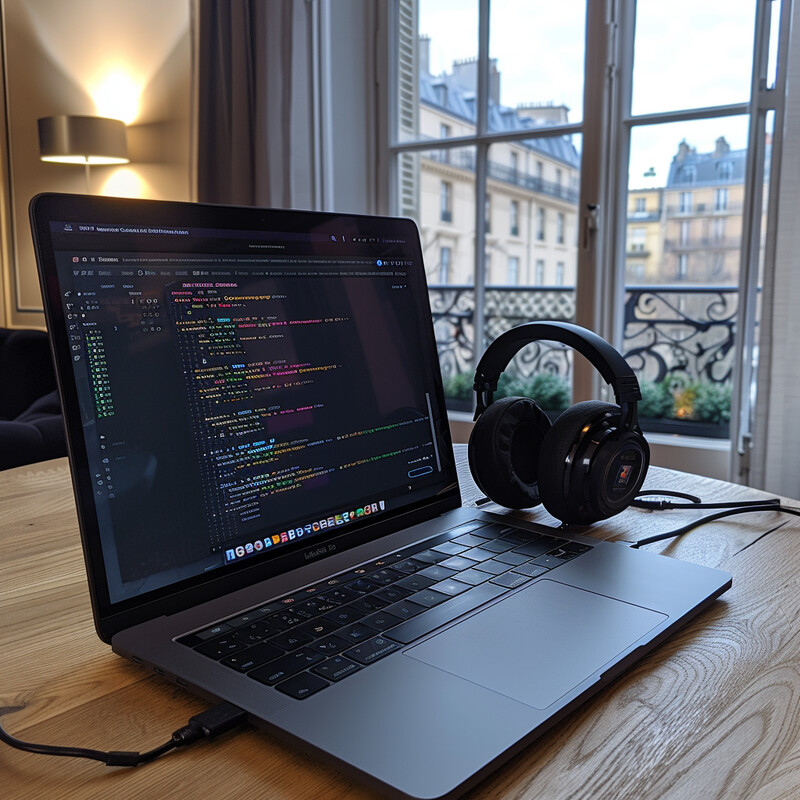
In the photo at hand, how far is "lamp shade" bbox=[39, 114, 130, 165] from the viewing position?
3.12 meters

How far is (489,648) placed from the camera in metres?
0.50

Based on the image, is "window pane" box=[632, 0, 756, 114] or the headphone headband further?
"window pane" box=[632, 0, 756, 114]

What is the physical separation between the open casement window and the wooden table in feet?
5.22

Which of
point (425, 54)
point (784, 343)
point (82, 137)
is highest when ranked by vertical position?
point (425, 54)

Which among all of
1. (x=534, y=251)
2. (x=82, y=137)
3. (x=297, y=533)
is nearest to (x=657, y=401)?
(x=534, y=251)

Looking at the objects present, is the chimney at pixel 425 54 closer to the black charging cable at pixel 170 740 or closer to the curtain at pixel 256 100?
the curtain at pixel 256 100

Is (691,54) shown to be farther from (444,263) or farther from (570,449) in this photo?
(570,449)

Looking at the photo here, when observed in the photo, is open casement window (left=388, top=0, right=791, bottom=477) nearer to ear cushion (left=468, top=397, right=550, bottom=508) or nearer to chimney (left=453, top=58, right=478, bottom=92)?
chimney (left=453, top=58, right=478, bottom=92)

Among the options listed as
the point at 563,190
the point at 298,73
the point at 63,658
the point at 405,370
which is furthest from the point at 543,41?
the point at 63,658

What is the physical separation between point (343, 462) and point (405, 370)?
13 cm

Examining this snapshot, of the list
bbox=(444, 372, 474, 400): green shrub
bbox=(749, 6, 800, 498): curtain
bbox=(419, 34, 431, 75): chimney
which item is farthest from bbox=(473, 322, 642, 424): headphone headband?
bbox=(419, 34, 431, 75): chimney

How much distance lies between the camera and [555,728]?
45 cm

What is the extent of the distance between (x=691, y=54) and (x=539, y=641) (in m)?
2.09

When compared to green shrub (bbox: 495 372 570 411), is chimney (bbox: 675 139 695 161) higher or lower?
higher
